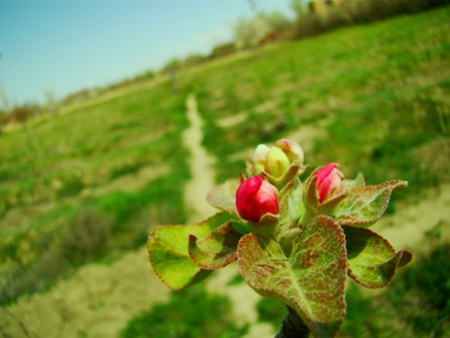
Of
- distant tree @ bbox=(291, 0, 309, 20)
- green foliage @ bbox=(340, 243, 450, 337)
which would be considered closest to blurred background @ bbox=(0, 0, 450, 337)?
green foliage @ bbox=(340, 243, 450, 337)

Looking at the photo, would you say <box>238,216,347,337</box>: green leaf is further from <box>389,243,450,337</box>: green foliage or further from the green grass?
<box>389,243,450,337</box>: green foliage

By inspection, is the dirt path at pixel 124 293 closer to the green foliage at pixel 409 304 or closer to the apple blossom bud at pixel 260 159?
the green foliage at pixel 409 304

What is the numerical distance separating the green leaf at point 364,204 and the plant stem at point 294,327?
19 centimetres

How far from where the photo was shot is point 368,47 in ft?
38.6

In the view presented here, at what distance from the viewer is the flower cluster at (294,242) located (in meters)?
0.47

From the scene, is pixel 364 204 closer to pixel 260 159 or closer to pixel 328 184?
pixel 328 184

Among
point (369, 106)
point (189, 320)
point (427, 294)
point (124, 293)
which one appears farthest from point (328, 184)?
point (369, 106)

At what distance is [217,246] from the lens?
2.18 feet

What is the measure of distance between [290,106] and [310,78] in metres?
3.65

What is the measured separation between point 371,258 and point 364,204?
0.11m

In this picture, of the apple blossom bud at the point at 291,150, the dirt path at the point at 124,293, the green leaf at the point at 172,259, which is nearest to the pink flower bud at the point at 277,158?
the apple blossom bud at the point at 291,150

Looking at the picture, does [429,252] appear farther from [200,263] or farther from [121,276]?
[121,276]

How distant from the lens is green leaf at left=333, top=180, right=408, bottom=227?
0.61m

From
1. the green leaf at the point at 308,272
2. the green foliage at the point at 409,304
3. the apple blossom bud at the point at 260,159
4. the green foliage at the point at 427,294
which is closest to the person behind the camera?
the green leaf at the point at 308,272
